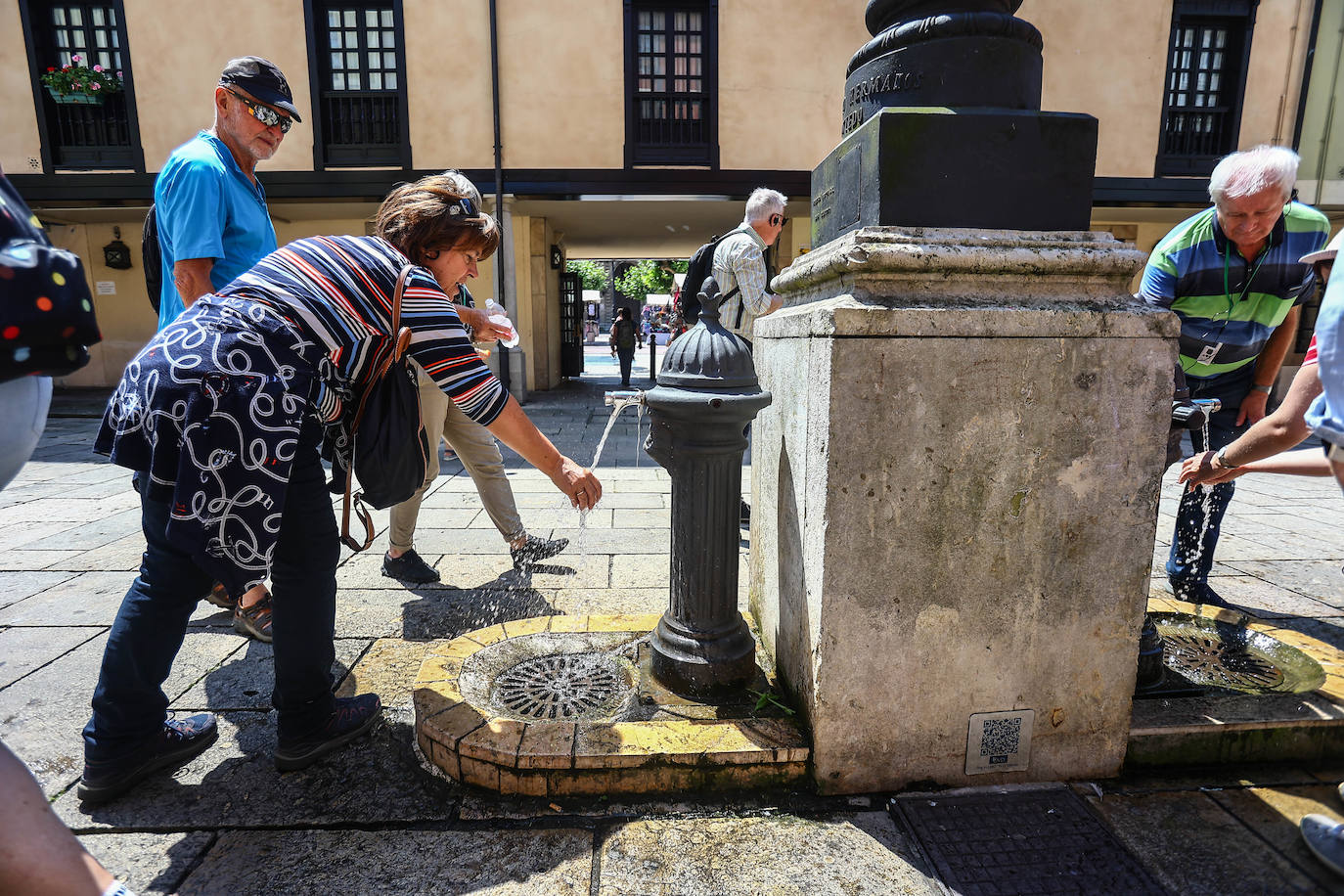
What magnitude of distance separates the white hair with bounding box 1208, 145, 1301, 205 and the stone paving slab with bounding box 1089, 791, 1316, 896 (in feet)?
7.15

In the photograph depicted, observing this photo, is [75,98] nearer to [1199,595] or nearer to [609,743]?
[609,743]

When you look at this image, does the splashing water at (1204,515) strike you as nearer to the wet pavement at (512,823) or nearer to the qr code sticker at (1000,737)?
the wet pavement at (512,823)

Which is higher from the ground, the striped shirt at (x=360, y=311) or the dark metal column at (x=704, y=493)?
the striped shirt at (x=360, y=311)

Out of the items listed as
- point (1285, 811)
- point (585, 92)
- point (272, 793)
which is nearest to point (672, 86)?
point (585, 92)

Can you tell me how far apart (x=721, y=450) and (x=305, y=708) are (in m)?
1.42

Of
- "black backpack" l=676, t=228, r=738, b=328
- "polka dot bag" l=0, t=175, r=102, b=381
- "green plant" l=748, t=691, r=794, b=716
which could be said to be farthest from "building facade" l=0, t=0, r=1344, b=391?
"polka dot bag" l=0, t=175, r=102, b=381

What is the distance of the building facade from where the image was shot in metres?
10.7

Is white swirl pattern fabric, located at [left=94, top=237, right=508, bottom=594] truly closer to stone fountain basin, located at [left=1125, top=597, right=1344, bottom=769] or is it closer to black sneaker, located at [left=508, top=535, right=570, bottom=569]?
black sneaker, located at [left=508, top=535, right=570, bottom=569]

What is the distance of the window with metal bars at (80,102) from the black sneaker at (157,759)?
1234 centimetres

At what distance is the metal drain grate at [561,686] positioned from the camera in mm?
2326

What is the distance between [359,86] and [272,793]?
11630mm

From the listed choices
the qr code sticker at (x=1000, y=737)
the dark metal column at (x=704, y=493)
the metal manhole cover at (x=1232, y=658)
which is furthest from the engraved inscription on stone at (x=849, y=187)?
the metal manhole cover at (x=1232, y=658)

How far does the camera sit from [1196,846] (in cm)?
182

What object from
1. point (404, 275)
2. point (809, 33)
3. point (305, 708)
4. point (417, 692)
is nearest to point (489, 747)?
point (417, 692)
